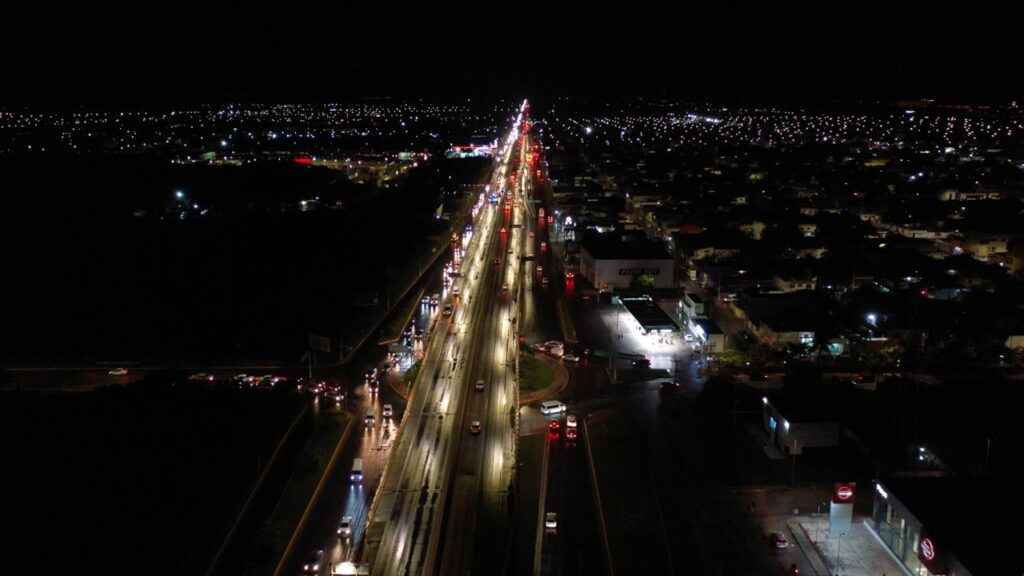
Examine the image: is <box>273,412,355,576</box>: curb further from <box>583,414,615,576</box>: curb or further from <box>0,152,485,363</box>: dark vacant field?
<box>0,152,485,363</box>: dark vacant field

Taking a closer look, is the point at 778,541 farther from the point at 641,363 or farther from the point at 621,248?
the point at 621,248

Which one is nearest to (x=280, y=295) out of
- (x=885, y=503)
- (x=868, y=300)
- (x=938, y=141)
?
(x=868, y=300)

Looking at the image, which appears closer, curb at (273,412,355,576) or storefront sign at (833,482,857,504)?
curb at (273,412,355,576)

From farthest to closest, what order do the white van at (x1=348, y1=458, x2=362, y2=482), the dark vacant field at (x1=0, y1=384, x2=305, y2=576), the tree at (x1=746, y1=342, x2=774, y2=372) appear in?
1. the tree at (x1=746, y1=342, x2=774, y2=372)
2. the white van at (x1=348, y1=458, x2=362, y2=482)
3. the dark vacant field at (x1=0, y1=384, x2=305, y2=576)

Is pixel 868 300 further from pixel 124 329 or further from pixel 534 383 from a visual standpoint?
pixel 124 329

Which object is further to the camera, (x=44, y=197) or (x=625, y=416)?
(x=44, y=197)

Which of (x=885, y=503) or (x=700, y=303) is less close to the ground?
Result: (x=700, y=303)

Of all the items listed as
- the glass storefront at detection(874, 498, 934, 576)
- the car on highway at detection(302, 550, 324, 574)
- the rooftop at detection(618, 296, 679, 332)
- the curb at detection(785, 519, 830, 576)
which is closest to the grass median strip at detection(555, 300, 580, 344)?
the rooftop at detection(618, 296, 679, 332)
